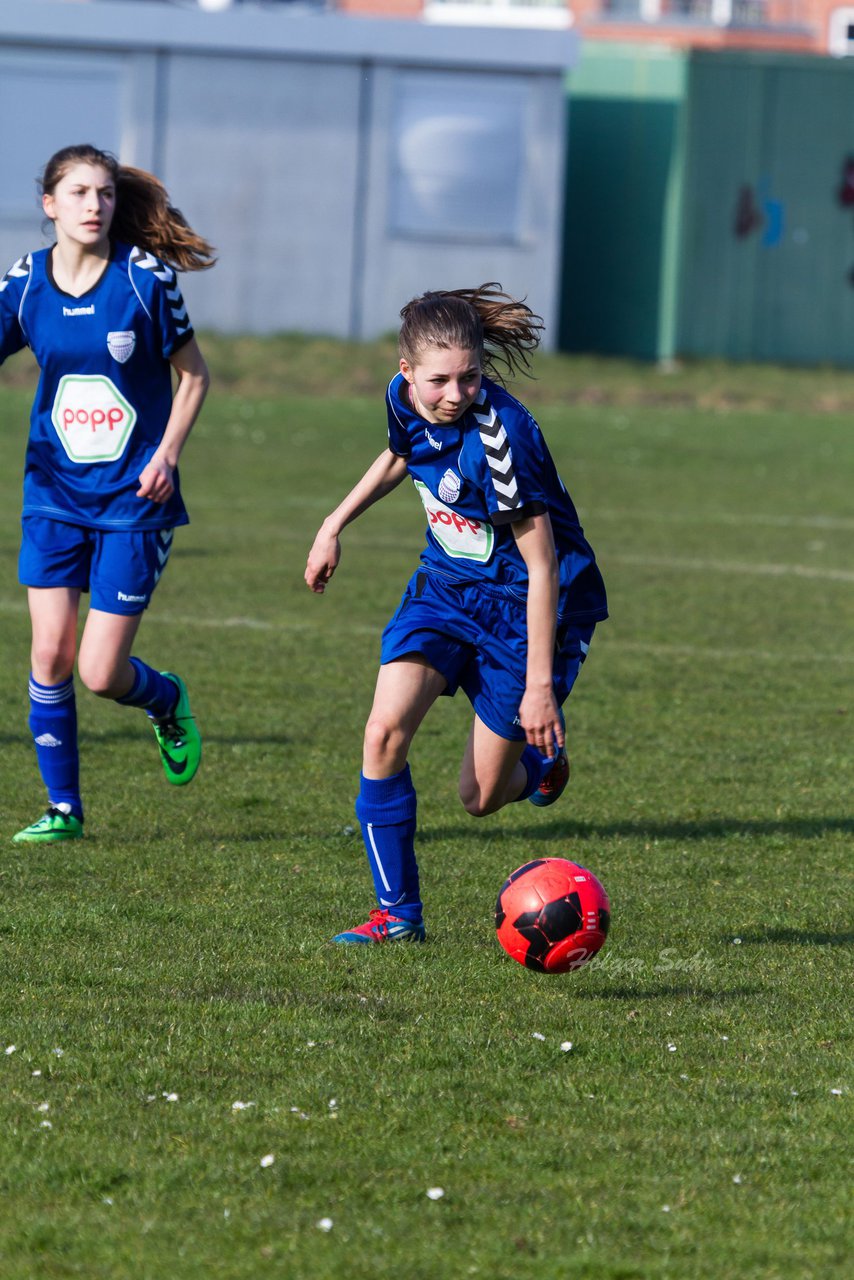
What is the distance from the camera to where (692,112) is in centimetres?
3173

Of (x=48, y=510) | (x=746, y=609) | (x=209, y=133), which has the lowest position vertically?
(x=746, y=609)

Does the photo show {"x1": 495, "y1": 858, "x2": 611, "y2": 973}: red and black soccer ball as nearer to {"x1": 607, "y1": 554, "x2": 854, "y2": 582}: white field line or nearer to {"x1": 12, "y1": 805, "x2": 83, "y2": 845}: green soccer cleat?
{"x1": 12, "y1": 805, "x2": 83, "y2": 845}: green soccer cleat

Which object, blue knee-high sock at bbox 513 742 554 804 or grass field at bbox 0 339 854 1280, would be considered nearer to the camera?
grass field at bbox 0 339 854 1280

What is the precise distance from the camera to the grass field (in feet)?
12.1

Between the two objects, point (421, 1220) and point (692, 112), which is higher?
point (692, 112)

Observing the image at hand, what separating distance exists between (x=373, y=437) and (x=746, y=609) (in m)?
10.4

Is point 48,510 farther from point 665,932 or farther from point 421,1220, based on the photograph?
point 421,1220

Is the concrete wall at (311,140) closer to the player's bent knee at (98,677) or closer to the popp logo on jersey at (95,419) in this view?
the popp logo on jersey at (95,419)

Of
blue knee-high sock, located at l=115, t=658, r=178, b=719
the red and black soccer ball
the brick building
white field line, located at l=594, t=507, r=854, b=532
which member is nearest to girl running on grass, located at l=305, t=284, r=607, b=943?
the red and black soccer ball

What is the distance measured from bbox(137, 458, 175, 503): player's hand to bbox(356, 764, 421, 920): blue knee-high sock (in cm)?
136

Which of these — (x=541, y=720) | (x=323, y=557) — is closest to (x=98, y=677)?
(x=323, y=557)

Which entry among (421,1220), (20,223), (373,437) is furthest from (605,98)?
(421,1220)

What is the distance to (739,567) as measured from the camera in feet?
47.0

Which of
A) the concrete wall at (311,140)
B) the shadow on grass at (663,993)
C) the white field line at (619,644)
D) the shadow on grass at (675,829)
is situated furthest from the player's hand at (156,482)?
the concrete wall at (311,140)
